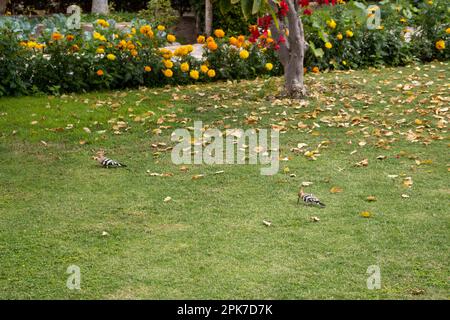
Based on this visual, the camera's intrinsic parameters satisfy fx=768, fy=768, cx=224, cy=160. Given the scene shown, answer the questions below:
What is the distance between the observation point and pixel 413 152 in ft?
21.8

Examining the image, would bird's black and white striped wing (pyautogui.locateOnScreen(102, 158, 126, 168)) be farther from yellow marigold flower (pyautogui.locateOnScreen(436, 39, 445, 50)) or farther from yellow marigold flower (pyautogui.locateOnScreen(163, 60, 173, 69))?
yellow marigold flower (pyautogui.locateOnScreen(436, 39, 445, 50))

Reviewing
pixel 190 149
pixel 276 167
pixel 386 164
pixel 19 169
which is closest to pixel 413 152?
pixel 386 164

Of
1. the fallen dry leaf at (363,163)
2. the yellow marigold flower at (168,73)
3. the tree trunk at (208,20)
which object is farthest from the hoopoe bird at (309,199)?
the tree trunk at (208,20)

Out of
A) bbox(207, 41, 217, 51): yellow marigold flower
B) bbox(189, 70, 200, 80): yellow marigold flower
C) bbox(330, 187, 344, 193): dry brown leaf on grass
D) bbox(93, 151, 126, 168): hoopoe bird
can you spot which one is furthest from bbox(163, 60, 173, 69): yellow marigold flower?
bbox(330, 187, 344, 193): dry brown leaf on grass

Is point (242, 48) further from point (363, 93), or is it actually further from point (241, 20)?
point (241, 20)

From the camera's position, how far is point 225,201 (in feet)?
18.3

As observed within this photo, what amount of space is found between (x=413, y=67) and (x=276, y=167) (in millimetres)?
4601

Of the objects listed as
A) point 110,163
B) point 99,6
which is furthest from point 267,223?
point 99,6

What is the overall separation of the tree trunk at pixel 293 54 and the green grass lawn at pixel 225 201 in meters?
0.22

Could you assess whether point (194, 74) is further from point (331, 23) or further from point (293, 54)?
point (331, 23)

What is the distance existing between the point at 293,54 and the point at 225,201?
10.7 ft

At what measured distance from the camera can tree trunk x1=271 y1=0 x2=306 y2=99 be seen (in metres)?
8.32

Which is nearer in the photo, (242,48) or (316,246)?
(316,246)

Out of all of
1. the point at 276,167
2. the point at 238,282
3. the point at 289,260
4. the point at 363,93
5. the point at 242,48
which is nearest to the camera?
the point at 238,282
